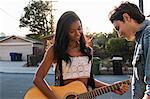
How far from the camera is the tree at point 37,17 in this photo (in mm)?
40156

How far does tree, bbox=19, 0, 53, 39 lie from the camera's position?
4016cm

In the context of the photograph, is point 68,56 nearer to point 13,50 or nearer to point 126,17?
point 126,17

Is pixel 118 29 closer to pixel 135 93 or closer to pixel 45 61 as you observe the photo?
pixel 135 93

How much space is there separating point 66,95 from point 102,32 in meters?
25.5

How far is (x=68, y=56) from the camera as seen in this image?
306 centimetres

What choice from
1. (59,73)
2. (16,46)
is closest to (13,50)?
(16,46)

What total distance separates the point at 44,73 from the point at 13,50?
1556 inches

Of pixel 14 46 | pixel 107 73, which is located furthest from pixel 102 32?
pixel 14 46

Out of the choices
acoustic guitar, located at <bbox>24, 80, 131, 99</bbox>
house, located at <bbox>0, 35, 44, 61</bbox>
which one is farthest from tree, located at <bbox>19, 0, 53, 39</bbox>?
acoustic guitar, located at <bbox>24, 80, 131, 99</bbox>

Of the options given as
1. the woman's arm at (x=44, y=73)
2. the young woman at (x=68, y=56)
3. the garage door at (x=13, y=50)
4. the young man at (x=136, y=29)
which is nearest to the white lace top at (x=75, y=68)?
the young woman at (x=68, y=56)

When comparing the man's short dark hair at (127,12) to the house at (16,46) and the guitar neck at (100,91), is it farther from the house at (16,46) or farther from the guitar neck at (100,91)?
the house at (16,46)

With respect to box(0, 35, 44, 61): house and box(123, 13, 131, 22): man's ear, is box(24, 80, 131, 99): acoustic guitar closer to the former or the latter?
box(123, 13, 131, 22): man's ear

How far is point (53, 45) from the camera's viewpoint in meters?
3.07

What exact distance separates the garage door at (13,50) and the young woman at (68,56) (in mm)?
37157
